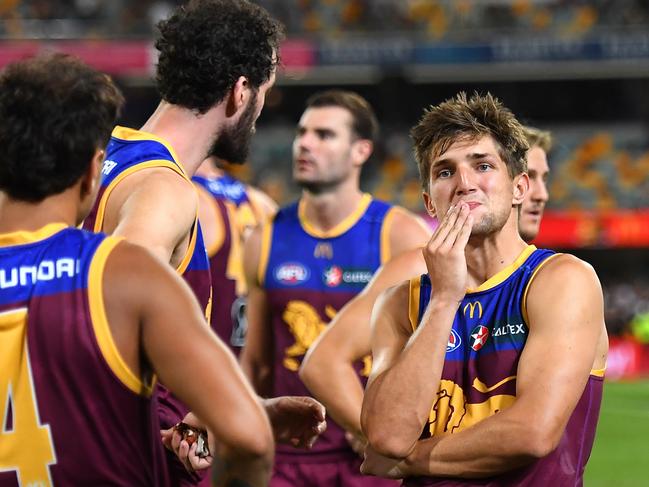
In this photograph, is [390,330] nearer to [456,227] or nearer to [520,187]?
[456,227]

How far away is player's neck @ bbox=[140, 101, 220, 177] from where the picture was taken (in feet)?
14.6

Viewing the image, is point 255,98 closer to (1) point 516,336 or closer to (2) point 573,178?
(1) point 516,336

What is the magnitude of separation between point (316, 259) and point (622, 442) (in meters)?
9.64

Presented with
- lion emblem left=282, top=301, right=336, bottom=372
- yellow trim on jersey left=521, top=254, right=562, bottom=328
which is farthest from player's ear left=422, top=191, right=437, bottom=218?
lion emblem left=282, top=301, right=336, bottom=372

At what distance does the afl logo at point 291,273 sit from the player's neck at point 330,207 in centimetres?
35

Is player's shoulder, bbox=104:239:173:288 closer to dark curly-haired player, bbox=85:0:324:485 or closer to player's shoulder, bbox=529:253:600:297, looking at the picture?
dark curly-haired player, bbox=85:0:324:485

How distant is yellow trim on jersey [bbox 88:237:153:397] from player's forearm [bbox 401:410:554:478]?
4.04 ft

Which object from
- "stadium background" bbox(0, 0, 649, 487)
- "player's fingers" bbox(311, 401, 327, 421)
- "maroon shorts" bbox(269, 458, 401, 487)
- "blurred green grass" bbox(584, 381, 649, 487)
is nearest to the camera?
"player's fingers" bbox(311, 401, 327, 421)

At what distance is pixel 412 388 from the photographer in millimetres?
3590

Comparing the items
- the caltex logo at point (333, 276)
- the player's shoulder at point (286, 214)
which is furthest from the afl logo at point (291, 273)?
the player's shoulder at point (286, 214)

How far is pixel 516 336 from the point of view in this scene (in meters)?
3.69

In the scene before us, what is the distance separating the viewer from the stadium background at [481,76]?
28109 millimetres

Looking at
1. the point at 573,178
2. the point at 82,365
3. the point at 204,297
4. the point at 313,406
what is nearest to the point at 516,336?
the point at 313,406

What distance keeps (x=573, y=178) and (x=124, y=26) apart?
1290 cm
